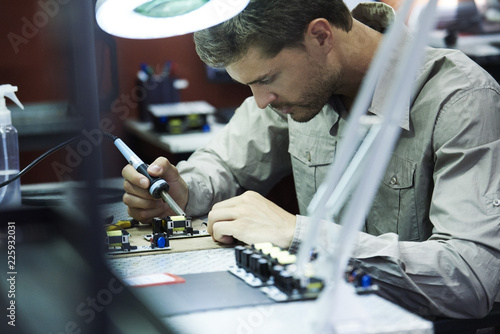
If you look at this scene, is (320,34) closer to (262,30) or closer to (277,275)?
(262,30)

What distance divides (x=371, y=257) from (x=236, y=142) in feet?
2.48

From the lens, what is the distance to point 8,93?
5.04ft

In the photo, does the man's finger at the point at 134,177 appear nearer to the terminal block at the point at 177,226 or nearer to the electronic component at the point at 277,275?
the terminal block at the point at 177,226

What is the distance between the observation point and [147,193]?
4.77ft

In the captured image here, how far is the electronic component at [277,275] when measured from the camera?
2.79 feet

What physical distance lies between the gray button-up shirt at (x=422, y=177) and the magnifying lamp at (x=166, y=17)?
1.26 ft

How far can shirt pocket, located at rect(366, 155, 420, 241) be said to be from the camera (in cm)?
138

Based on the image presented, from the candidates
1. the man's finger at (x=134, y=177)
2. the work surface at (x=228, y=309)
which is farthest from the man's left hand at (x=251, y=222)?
the man's finger at (x=134, y=177)

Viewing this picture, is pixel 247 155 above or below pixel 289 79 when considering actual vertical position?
below

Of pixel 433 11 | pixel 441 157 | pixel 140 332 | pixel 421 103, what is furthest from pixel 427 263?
pixel 433 11

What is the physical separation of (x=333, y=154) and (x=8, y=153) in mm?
783

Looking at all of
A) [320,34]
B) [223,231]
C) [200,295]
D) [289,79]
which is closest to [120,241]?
[223,231]

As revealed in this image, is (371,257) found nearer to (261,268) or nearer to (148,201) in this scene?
(261,268)

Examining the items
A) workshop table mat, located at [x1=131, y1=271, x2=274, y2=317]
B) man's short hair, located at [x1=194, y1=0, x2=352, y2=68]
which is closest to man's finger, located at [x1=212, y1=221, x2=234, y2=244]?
workshop table mat, located at [x1=131, y1=271, x2=274, y2=317]
